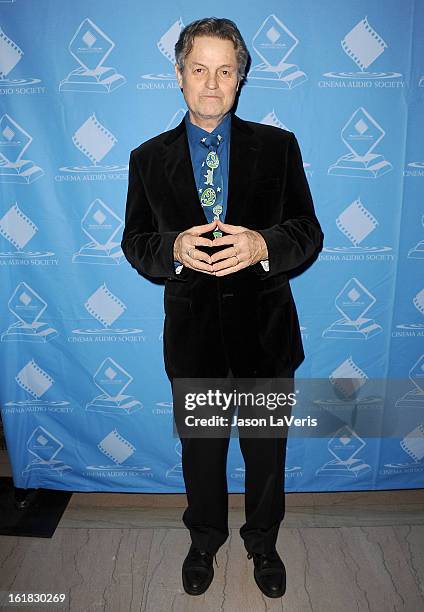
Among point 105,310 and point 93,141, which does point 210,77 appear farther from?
point 105,310

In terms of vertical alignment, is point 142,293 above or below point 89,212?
below

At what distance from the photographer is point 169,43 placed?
1.80 meters

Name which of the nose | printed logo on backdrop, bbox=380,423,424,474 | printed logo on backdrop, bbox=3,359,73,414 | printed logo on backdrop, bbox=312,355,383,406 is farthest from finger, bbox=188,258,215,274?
printed logo on backdrop, bbox=380,423,424,474

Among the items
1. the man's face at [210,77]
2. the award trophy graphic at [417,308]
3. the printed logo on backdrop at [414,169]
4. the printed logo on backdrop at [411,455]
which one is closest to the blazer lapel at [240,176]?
the man's face at [210,77]

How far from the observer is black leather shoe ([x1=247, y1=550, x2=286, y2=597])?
5.91 ft

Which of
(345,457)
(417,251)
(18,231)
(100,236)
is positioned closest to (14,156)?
(18,231)

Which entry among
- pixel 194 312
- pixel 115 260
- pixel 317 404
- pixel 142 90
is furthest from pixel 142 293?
pixel 317 404

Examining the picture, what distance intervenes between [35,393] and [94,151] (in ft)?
3.88

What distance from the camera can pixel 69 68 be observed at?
1832mm

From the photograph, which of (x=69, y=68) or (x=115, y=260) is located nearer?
(x=69, y=68)

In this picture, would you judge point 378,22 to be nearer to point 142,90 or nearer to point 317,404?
point 142,90

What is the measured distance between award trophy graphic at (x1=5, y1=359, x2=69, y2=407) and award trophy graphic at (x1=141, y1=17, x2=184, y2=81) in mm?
1407

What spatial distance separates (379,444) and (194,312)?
A: 4.35ft

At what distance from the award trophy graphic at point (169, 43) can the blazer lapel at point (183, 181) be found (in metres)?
0.44
